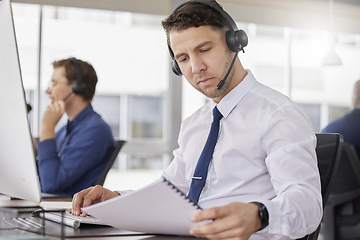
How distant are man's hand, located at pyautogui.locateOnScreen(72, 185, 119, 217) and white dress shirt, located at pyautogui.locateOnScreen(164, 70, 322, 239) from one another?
0.28 meters

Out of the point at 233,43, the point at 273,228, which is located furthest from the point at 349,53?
the point at 273,228

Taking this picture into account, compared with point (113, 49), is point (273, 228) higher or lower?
lower

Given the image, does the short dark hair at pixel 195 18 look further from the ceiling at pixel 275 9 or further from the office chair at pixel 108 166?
the ceiling at pixel 275 9

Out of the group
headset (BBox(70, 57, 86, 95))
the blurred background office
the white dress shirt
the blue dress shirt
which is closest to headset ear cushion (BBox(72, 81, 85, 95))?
headset (BBox(70, 57, 86, 95))

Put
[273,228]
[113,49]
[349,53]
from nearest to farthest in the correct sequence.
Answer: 1. [273,228]
2. [113,49]
3. [349,53]

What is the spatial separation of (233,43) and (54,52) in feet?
11.4

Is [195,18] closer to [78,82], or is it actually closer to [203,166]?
[203,166]

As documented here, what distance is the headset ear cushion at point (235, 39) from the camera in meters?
1.45

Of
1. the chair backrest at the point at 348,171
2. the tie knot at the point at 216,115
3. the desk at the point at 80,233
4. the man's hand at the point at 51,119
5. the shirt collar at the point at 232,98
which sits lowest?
the chair backrest at the point at 348,171

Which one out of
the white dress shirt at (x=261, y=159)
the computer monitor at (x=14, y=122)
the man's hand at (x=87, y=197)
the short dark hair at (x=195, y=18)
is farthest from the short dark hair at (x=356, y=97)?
the computer monitor at (x=14, y=122)

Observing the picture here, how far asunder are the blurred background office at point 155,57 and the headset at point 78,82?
1.79 metres

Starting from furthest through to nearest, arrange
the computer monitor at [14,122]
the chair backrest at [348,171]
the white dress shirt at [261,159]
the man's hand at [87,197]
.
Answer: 1. the chair backrest at [348,171]
2. the man's hand at [87,197]
3. the white dress shirt at [261,159]
4. the computer monitor at [14,122]

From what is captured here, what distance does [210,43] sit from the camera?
56.0 inches

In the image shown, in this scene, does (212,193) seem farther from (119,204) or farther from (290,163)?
(119,204)
